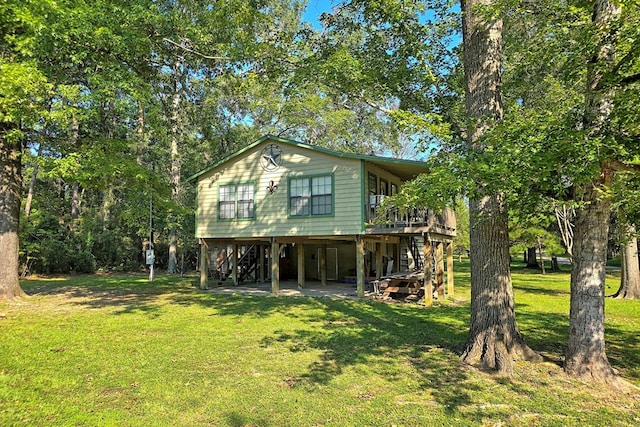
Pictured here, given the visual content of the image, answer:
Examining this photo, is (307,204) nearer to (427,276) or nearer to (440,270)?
(427,276)

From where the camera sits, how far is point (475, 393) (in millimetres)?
4949

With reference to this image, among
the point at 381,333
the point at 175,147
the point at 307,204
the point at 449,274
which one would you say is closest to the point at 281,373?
the point at 381,333

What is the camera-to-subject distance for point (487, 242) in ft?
20.7

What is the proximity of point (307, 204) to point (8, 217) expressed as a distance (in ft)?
28.8

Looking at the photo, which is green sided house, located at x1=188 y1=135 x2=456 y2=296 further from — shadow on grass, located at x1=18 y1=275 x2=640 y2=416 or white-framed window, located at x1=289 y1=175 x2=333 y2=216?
shadow on grass, located at x1=18 y1=275 x2=640 y2=416

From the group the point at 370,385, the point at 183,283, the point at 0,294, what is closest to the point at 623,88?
the point at 370,385

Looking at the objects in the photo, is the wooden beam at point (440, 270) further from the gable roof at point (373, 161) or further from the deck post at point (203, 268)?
the deck post at point (203, 268)

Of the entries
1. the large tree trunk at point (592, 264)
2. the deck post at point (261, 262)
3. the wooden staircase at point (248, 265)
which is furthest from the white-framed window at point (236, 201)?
the large tree trunk at point (592, 264)

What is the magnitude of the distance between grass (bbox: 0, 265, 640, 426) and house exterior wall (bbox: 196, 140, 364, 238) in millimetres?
4329

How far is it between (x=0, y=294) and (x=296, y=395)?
34.9 feet

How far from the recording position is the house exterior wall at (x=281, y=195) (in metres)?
13.9

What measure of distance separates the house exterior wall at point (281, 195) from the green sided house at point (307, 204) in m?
0.03

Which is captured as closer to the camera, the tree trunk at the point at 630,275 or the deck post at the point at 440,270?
the tree trunk at the point at 630,275

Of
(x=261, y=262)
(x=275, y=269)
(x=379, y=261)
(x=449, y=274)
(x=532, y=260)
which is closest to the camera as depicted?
(x=275, y=269)
